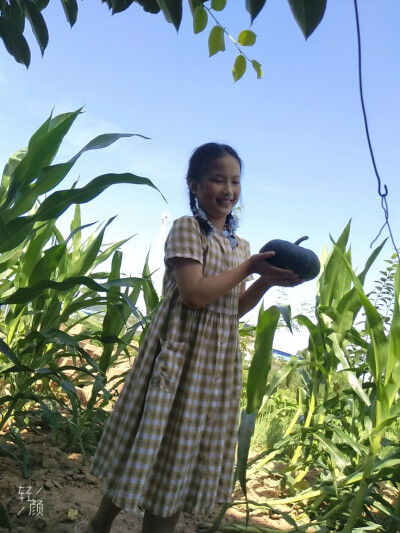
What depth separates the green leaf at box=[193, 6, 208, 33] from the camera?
95 centimetres

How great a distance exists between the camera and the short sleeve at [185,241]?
1.26 m

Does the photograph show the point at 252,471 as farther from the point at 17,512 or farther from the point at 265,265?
the point at 265,265

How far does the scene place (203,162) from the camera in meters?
1.39

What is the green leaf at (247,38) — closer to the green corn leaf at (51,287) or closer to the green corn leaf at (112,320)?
the green corn leaf at (51,287)

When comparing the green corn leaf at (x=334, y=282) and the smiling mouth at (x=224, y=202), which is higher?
the green corn leaf at (x=334, y=282)

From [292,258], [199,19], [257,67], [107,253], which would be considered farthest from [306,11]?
[107,253]

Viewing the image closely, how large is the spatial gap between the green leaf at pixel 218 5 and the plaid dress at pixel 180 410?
1.63 feet

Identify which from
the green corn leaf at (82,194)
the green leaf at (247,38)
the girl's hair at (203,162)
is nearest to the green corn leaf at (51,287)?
the green corn leaf at (82,194)

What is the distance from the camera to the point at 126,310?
1.97 meters

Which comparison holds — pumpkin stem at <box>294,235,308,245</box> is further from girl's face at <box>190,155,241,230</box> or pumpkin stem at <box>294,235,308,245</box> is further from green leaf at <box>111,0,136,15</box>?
green leaf at <box>111,0,136,15</box>

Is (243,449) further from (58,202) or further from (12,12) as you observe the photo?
(12,12)

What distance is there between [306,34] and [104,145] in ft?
2.76

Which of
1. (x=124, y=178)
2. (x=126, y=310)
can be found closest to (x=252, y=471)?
(x=126, y=310)

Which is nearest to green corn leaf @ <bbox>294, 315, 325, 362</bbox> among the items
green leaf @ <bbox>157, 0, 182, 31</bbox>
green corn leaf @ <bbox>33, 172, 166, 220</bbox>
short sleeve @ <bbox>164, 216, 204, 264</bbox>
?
short sleeve @ <bbox>164, 216, 204, 264</bbox>
